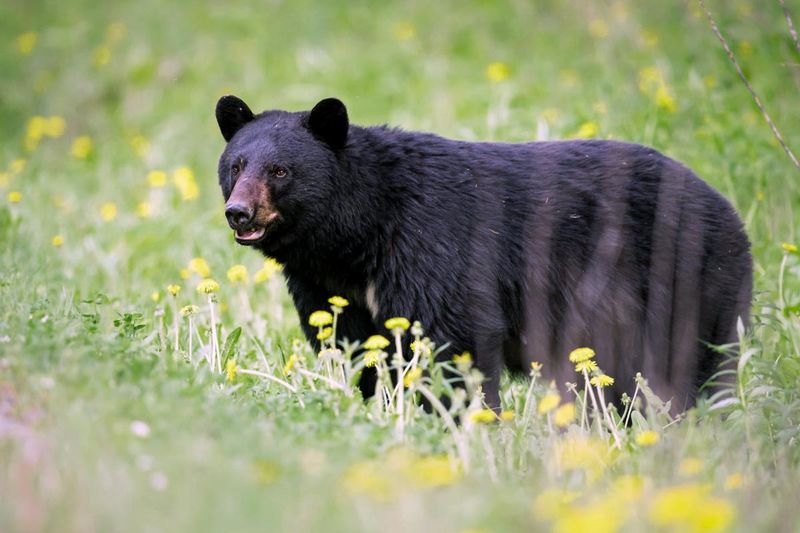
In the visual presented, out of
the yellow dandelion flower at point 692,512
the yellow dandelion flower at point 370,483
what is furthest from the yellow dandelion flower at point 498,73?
the yellow dandelion flower at point 692,512

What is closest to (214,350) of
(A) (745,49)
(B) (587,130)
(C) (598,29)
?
(B) (587,130)

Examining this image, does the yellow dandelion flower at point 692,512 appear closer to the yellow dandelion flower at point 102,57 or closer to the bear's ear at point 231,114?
the bear's ear at point 231,114

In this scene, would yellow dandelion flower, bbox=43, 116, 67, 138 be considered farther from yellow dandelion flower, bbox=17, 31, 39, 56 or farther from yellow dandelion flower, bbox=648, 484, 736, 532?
yellow dandelion flower, bbox=648, 484, 736, 532

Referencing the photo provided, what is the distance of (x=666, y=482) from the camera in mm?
2855

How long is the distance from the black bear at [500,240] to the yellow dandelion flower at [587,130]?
152 cm

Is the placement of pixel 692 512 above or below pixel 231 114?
below

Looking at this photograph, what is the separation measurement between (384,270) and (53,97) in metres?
8.40

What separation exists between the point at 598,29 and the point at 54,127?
5549mm

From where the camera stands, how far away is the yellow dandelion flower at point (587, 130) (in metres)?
6.24

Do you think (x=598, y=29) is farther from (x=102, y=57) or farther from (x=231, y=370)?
(x=231, y=370)

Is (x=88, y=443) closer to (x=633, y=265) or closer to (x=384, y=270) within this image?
(x=384, y=270)

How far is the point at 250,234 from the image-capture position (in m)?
4.27

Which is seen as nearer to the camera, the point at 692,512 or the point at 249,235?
the point at 692,512

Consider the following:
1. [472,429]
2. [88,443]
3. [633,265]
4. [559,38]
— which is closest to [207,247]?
[633,265]
